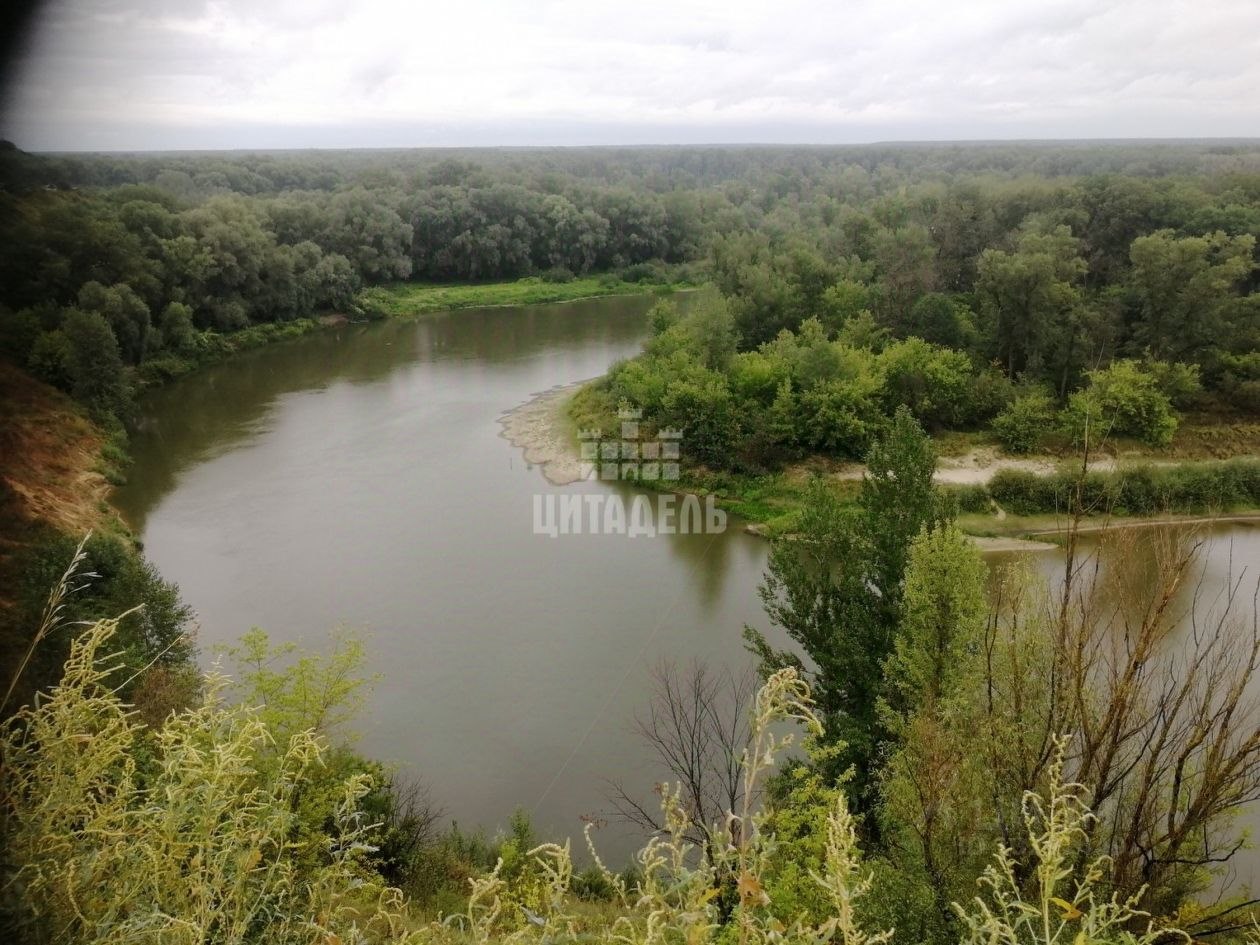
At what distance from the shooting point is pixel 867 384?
17344 millimetres

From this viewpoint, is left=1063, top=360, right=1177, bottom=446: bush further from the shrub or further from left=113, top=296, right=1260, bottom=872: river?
the shrub

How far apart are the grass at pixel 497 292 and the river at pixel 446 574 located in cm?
1126

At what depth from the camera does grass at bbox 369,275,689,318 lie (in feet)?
108

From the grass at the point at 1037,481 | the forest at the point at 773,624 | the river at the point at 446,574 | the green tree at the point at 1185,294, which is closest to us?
the forest at the point at 773,624

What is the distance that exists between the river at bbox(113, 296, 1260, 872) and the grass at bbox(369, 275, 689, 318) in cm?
1126

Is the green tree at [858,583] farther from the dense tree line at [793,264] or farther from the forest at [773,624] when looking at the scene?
the dense tree line at [793,264]

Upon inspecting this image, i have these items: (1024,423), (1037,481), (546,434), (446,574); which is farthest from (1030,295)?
(446,574)

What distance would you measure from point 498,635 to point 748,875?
10.1 metres

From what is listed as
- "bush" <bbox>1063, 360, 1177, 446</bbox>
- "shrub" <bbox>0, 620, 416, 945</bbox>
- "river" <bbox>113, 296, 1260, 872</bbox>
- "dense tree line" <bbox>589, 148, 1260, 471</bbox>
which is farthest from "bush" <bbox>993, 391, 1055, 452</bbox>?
"shrub" <bbox>0, 620, 416, 945</bbox>

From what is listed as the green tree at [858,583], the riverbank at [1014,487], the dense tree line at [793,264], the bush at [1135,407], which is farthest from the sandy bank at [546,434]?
the bush at [1135,407]

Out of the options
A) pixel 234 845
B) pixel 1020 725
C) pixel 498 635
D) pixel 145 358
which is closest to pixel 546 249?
pixel 145 358

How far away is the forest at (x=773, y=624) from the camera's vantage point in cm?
201

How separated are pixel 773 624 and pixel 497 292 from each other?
28915 millimetres

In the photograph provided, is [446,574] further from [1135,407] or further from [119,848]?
[1135,407]
